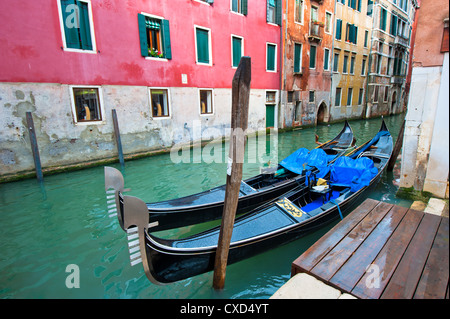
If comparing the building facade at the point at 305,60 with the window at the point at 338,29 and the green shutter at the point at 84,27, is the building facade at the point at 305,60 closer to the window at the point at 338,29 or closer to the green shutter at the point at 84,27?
the window at the point at 338,29

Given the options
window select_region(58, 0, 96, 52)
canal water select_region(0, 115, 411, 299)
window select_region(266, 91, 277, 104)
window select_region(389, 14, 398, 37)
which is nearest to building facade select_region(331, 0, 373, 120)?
window select_region(389, 14, 398, 37)

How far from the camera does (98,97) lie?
6.72 m

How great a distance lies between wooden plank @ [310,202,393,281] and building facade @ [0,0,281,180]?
6.71m

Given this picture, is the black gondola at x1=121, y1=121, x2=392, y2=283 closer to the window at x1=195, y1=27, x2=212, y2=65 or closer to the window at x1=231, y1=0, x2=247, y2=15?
the window at x1=195, y1=27, x2=212, y2=65

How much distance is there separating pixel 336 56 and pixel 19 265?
55.9 feet

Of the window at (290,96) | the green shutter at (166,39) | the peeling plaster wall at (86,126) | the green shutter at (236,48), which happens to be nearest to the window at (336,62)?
the window at (290,96)

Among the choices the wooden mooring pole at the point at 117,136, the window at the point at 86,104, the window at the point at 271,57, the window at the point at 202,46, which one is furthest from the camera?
the window at the point at 271,57


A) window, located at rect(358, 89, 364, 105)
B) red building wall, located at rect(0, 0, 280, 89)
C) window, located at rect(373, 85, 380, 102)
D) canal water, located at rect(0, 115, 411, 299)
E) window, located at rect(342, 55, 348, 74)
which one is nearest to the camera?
canal water, located at rect(0, 115, 411, 299)

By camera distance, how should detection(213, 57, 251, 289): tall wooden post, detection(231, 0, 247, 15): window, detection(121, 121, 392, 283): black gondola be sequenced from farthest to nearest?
detection(231, 0, 247, 15): window, detection(121, 121, 392, 283): black gondola, detection(213, 57, 251, 289): tall wooden post

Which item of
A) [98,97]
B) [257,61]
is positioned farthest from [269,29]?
[98,97]

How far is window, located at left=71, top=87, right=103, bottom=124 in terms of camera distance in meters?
6.40

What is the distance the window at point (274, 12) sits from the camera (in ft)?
35.8

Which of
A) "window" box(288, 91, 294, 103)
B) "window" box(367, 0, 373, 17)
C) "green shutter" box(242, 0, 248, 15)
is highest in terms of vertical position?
"window" box(367, 0, 373, 17)

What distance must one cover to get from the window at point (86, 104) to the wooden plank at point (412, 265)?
7167 mm
